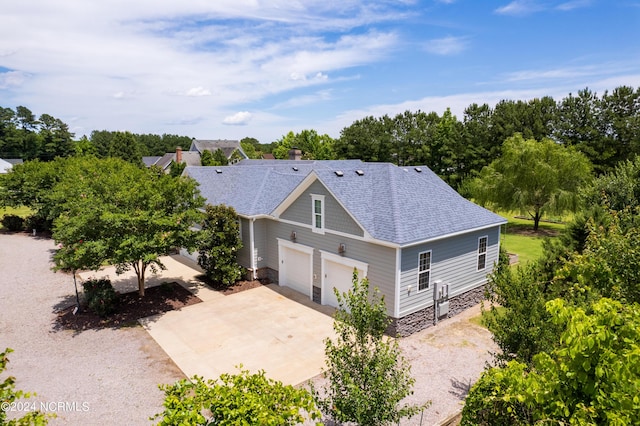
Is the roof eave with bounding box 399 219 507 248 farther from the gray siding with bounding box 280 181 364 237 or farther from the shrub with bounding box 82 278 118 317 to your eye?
the shrub with bounding box 82 278 118 317

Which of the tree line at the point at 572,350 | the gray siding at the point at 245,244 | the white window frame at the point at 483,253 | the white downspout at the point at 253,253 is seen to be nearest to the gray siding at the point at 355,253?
the white downspout at the point at 253,253

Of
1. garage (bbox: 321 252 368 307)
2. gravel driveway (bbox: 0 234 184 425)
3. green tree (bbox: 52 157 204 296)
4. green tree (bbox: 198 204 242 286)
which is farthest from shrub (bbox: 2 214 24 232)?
garage (bbox: 321 252 368 307)

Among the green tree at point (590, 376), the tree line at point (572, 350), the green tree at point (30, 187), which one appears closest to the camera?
the green tree at point (590, 376)

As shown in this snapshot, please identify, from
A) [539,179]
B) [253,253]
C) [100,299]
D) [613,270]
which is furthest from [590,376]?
[539,179]

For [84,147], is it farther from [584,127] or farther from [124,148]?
[584,127]

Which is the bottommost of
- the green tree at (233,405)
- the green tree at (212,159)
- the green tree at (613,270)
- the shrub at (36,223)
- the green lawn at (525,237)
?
the green lawn at (525,237)

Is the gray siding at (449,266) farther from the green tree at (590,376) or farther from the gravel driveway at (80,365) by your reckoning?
the green tree at (590,376)

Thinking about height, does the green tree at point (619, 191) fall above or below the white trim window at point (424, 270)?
above
